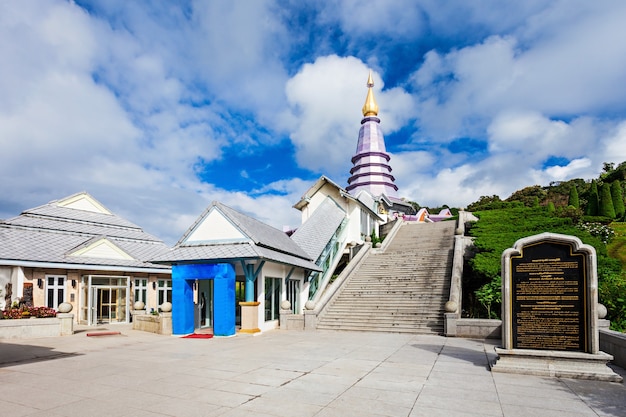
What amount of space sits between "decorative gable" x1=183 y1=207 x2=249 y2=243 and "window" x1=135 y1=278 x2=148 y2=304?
8.98m

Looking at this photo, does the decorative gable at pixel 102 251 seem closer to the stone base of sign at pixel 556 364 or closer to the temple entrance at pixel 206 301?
the temple entrance at pixel 206 301

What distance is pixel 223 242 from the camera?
52.7 ft

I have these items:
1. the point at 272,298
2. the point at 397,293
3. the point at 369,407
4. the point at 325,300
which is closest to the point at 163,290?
the point at 272,298

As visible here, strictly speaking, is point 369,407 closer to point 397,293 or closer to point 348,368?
point 348,368

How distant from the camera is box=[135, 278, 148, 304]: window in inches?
929

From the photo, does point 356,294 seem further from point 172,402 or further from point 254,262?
point 172,402

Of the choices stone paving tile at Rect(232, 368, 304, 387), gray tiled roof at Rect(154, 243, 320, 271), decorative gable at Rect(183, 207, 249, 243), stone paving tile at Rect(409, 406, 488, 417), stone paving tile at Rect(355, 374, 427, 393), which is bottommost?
stone paving tile at Rect(232, 368, 304, 387)

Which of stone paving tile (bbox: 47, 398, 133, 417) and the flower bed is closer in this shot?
stone paving tile (bbox: 47, 398, 133, 417)

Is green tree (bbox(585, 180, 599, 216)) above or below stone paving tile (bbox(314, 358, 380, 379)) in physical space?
above

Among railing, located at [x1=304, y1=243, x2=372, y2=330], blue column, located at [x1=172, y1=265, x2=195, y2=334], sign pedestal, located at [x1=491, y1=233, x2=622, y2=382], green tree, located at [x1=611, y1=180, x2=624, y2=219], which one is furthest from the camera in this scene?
green tree, located at [x1=611, y1=180, x2=624, y2=219]

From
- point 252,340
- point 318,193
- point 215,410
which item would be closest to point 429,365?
point 215,410

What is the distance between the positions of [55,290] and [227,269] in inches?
442

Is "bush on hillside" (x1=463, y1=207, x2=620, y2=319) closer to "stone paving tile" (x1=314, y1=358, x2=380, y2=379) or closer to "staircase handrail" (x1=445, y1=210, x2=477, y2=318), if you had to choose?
"staircase handrail" (x1=445, y1=210, x2=477, y2=318)

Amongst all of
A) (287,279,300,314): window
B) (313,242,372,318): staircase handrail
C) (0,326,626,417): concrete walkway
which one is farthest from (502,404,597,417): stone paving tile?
(287,279,300,314): window
